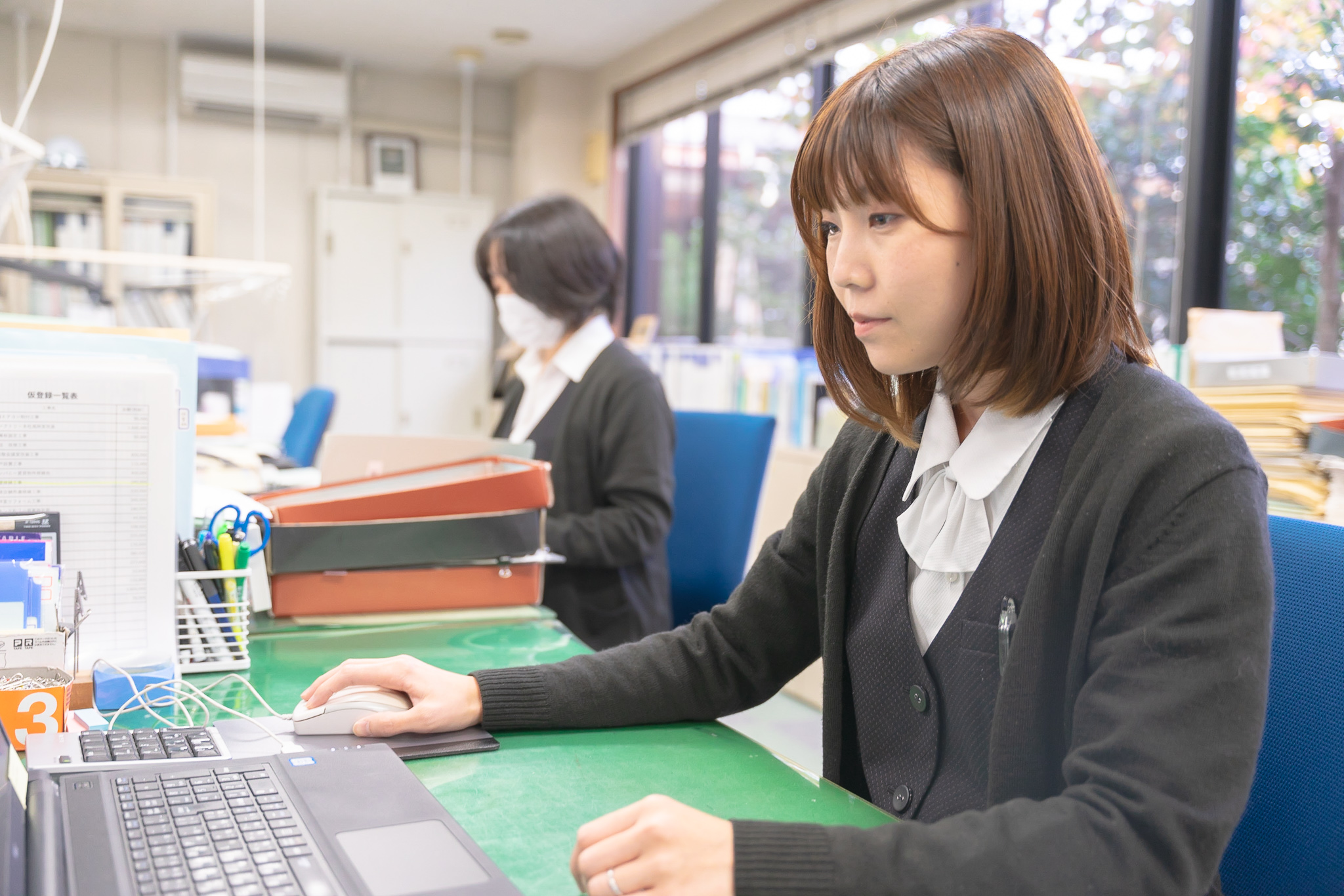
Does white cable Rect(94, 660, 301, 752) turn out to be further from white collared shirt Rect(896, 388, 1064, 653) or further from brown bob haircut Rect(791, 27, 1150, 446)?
brown bob haircut Rect(791, 27, 1150, 446)

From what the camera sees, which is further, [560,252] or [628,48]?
[628,48]

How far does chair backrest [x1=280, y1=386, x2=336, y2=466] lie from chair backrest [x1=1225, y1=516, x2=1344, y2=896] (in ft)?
11.8

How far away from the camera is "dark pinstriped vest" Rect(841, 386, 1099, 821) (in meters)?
0.84

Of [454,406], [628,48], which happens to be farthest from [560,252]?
[454,406]

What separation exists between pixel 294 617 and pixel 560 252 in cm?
101

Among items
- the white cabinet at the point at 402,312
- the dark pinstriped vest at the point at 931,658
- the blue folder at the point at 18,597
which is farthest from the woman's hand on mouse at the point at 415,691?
the white cabinet at the point at 402,312

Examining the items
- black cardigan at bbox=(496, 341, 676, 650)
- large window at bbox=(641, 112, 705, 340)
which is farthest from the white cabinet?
black cardigan at bbox=(496, 341, 676, 650)

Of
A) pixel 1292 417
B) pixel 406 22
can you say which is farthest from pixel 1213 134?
pixel 406 22

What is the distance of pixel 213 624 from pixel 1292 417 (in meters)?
1.67

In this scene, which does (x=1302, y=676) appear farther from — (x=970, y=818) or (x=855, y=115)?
(x=855, y=115)

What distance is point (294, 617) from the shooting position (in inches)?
54.9

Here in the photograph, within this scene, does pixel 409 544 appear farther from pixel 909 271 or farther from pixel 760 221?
pixel 760 221

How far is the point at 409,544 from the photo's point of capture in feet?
4.62

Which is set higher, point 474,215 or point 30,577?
point 474,215
